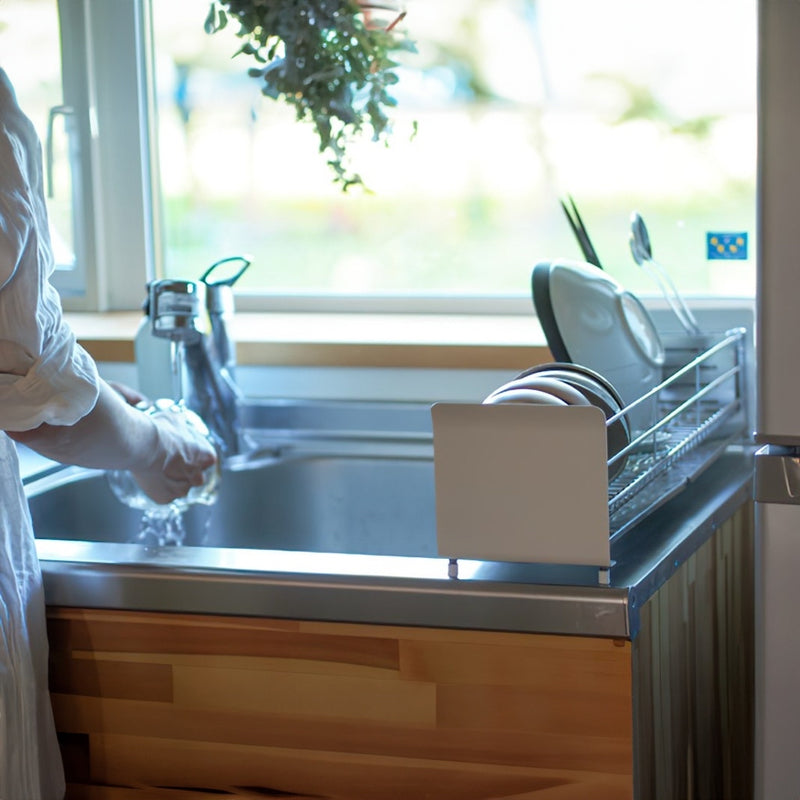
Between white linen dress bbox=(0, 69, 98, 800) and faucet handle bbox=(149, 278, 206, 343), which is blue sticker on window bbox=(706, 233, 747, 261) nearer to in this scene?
faucet handle bbox=(149, 278, 206, 343)

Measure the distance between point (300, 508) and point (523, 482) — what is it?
0.72 m

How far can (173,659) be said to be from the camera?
961mm

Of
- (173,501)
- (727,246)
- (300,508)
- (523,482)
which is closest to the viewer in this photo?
(523,482)

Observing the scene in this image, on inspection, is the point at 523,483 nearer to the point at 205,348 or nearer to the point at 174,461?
the point at 174,461

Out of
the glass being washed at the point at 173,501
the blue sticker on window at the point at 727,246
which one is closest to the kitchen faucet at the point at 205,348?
the glass being washed at the point at 173,501

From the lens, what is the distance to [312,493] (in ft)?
5.08

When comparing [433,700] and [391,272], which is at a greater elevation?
[391,272]

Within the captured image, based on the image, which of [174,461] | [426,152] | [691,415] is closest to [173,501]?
[174,461]

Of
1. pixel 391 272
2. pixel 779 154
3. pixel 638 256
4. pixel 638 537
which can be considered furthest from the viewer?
pixel 391 272

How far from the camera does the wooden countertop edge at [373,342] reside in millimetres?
1547

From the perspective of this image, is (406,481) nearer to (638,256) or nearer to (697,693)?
(638,256)

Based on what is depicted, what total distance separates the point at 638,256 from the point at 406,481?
15.1 inches

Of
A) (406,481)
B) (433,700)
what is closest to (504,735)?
(433,700)

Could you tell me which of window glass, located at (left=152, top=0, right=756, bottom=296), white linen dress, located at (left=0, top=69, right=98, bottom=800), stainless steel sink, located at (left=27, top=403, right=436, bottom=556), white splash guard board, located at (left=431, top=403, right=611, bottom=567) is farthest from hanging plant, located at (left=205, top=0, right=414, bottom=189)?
white splash guard board, located at (left=431, top=403, right=611, bottom=567)
